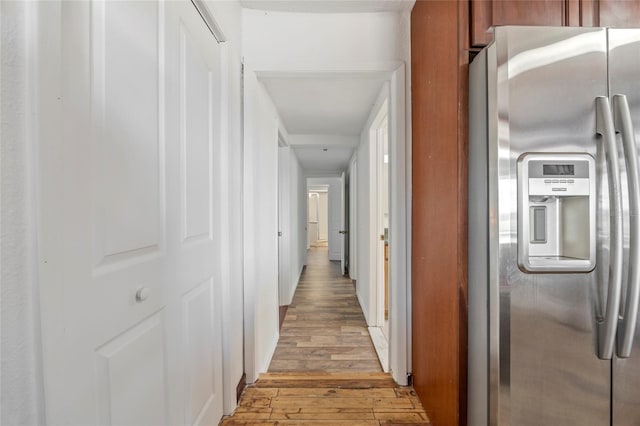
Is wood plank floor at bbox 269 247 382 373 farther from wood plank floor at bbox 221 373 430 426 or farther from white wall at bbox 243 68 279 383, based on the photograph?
wood plank floor at bbox 221 373 430 426

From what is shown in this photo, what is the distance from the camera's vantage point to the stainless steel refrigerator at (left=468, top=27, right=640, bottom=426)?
1.02 meters

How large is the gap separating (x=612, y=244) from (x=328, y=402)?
152 cm

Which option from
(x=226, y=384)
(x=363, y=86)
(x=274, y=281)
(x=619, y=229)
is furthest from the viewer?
(x=274, y=281)

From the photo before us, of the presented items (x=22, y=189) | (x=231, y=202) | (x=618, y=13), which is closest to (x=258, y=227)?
(x=231, y=202)

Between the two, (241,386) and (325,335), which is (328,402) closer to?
(241,386)

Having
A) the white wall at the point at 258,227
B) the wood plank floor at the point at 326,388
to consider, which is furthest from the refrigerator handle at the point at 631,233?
the white wall at the point at 258,227

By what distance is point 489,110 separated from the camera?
1069mm

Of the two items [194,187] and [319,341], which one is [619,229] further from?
[319,341]

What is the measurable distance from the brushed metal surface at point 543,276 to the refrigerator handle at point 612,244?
30mm

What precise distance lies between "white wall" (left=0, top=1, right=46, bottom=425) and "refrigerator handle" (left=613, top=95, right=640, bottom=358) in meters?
1.63

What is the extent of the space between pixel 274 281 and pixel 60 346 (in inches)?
79.3

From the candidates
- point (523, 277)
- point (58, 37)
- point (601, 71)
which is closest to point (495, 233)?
point (523, 277)

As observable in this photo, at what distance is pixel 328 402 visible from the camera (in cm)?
166

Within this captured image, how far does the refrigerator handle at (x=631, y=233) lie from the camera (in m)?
0.96
